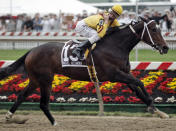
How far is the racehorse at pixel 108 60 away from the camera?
7395mm

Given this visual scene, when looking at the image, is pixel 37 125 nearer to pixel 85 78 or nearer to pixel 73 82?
pixel 85 78

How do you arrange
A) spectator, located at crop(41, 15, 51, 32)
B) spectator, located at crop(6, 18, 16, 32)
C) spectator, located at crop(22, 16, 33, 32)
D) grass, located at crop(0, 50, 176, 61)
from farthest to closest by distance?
spectator, located at crop(6, 18, 16, 32) → spectator, located at crop(22, 16, 33, 32) → spectator, located at crop(41, 15, 51, 32) → grass, located at crop(0, 50, 176, 61)

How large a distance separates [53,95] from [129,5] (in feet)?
26.1

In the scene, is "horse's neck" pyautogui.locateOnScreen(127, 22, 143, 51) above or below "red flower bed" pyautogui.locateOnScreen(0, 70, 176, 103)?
above

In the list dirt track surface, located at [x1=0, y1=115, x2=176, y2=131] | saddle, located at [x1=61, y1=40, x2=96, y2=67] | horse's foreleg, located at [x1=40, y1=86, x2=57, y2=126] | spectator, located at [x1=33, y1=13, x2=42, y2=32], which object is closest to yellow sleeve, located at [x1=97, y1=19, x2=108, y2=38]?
saddle, located at [x1=61, y1=40, x2=96, y2=67]

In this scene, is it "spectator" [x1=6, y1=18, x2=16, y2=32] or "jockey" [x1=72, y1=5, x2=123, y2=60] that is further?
"spectator" [x1=6, y1=18, x2=16, y2=32]

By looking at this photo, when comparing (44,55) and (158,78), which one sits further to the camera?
(158,78)

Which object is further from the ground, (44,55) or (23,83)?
(44,55)

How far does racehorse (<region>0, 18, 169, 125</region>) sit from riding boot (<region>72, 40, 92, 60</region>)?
18 centimetres

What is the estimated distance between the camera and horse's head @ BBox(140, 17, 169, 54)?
7.40 meters

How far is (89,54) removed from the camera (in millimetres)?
7633

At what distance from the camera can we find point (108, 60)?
24.7ft

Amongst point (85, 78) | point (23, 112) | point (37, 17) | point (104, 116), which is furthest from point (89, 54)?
point (37, 17)

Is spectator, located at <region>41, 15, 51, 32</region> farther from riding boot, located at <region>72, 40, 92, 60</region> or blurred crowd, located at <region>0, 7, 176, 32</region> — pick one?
riding boot, located at <region>72, 40, 92, 60</region>
